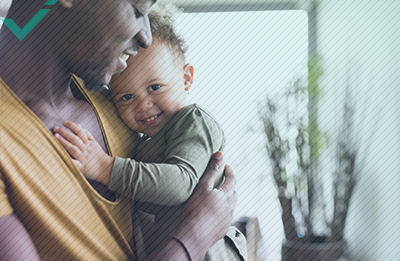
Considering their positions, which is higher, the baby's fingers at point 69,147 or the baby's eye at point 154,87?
the baby's fingers at point 69,147

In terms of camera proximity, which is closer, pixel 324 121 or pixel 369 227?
pixel 369 227

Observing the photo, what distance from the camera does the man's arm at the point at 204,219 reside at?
0.39 meters

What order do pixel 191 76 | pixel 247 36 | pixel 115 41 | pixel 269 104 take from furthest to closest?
pixel 269 104
pixel 247 36
pixel 191 76
pixel 115 41

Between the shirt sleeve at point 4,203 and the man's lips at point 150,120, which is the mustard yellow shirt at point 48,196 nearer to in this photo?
the shirt sleeve at point 4,203

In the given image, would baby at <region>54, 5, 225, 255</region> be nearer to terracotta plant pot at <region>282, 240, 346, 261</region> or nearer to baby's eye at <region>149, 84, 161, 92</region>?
baby's eye at <region>149, 84, 161, 92</region>

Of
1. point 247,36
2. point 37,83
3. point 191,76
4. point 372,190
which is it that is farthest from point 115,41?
point 372,190

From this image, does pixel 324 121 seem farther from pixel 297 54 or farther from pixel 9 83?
pixel 9 83

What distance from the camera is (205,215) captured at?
0.44 meters

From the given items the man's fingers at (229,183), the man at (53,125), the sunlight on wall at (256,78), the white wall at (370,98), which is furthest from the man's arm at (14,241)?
the white wall at (370,98)

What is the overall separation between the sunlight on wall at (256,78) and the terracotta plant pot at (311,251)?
13 cm

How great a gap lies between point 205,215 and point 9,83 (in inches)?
10.6

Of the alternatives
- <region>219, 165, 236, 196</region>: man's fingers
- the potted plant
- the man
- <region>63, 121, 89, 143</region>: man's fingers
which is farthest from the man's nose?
the potted plant

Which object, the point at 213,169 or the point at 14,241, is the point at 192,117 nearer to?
the point at 213,169

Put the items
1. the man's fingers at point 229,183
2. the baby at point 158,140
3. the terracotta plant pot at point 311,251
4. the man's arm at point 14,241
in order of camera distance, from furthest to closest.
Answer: the terracotta plant pot at point 311,251 → the man's fingers at point 229,183 → the baby at point 158,140 → the man's arm at point 14,241
